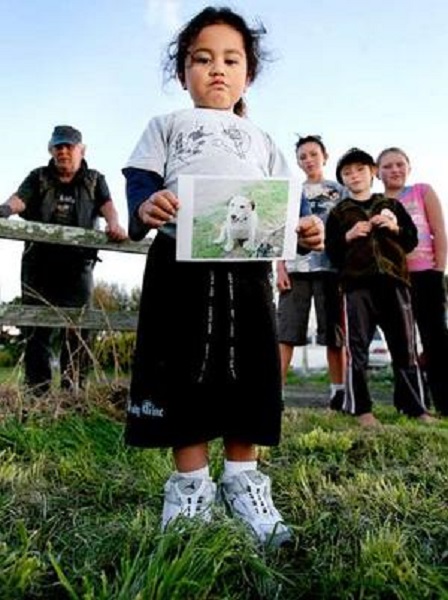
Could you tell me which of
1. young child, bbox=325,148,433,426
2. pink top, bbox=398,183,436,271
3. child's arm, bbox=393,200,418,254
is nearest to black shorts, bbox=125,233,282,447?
young child, bbox=325,148,433,426

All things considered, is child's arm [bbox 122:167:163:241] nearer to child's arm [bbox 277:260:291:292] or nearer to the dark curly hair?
the dark curly hair

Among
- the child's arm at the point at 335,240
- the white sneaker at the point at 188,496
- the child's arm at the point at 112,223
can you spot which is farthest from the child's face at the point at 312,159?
the white sneaker at the point at 188,496

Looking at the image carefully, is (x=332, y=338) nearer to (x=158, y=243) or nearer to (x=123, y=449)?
(x=123, y=449)

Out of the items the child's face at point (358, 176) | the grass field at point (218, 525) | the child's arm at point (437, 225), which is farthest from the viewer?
the child's arm at point (437, 225)

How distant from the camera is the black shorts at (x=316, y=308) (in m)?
4.98

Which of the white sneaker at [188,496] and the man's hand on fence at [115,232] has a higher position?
the man's hand on fence at [115,232]

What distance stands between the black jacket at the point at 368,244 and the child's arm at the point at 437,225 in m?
0.49

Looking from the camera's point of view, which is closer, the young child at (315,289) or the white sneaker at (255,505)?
the white sneaker at (255,505)

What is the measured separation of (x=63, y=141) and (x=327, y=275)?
1943 mm

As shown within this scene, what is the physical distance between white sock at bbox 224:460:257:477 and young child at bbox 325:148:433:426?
7.64 feet

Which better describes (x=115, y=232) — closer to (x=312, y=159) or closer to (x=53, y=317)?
(x=53, y=317)

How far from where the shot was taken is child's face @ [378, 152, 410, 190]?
500 cm

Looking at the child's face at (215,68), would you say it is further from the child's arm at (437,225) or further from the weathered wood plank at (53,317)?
the child's arm at (437,225)

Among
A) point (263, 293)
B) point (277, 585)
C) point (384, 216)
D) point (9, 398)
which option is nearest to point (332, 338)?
point (384, 216)
